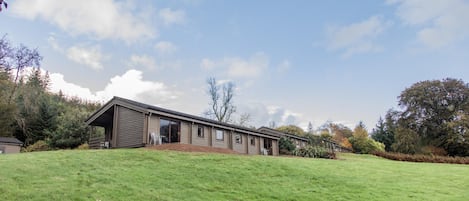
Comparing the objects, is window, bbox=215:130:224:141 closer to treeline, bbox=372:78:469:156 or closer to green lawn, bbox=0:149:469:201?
green lawn, bbox=0:149:469:201

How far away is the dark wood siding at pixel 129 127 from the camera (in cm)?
2205

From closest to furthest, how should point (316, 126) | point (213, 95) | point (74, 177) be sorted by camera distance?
1. point (74, 177)
2. point (213, 95)
3. point (316, 126)

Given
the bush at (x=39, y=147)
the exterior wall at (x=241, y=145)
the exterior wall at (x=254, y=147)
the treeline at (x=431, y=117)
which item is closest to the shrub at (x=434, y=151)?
the treeline at (x=431, y=117)

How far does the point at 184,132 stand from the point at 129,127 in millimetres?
3653

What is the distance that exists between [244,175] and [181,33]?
12891 mm

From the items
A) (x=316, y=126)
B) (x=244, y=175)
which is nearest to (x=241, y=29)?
(x=244, y=175)

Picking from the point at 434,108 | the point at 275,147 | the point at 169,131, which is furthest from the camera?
the point at 434,108

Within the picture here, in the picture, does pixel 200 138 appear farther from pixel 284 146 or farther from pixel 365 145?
pixel 365 145

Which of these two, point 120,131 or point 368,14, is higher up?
point 368,14

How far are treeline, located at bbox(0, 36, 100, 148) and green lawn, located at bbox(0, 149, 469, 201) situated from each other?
777 inches

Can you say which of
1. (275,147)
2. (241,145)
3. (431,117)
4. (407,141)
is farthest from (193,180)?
(431,117)

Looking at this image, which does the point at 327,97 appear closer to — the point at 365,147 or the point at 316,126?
the point at 365,147

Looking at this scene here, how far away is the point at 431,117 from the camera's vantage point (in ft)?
148

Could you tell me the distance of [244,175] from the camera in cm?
1369
